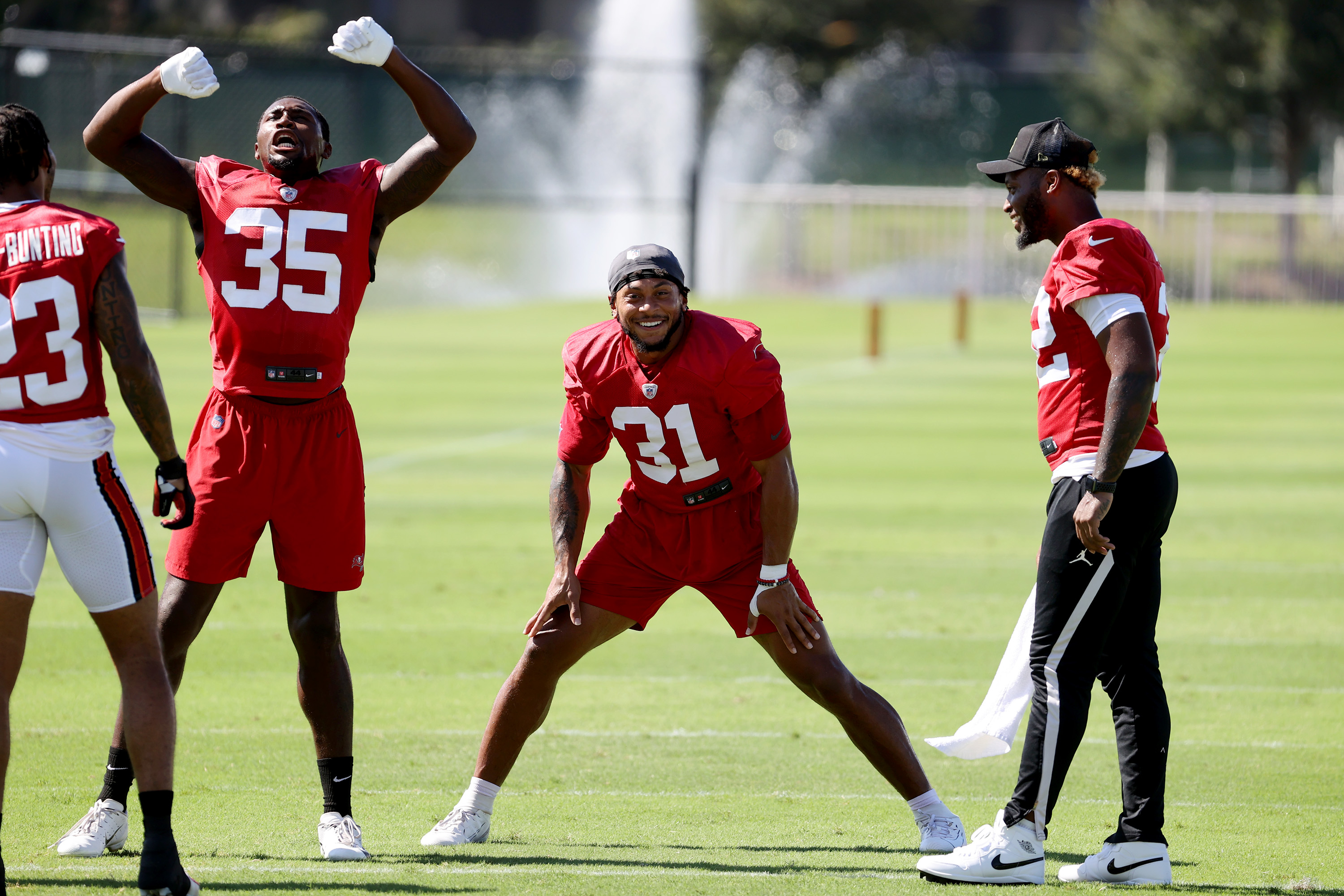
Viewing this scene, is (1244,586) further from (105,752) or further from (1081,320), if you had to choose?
(105,752)

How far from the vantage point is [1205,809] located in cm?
614

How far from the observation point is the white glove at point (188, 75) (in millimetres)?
5367

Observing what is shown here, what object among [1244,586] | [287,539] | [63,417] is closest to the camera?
[63,417]

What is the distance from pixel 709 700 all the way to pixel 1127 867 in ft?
9.59

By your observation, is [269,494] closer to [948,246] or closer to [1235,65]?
[948,246]

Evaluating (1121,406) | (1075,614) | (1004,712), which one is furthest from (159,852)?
(1121,406)

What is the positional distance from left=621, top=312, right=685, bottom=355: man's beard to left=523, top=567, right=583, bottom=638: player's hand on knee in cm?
78

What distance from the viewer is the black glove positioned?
4.77 metres

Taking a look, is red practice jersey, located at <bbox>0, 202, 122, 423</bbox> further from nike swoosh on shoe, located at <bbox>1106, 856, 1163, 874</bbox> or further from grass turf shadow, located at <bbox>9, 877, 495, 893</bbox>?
nike swoosh on shoe, located at <bbox>1106, 856, 1163, 874</bbox>

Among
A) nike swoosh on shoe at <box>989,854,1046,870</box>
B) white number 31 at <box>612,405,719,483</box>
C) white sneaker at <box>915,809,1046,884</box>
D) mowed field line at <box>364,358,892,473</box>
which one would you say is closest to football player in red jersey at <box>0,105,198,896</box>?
white number 31 at <box>612,405,719,483</box>

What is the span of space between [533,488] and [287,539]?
8836mm

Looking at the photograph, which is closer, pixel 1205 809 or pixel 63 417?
pixel 63 417

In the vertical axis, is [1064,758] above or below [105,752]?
A: above

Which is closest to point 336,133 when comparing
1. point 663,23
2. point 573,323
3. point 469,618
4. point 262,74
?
point 262,74
